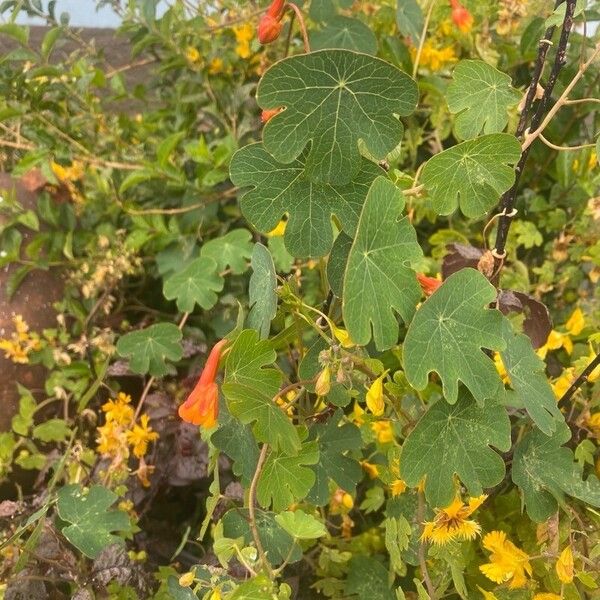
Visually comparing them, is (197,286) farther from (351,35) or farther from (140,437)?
(351,35)

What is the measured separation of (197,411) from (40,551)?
0.53m

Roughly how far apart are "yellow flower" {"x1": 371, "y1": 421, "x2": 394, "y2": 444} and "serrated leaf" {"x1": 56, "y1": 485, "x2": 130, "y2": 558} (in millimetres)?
384

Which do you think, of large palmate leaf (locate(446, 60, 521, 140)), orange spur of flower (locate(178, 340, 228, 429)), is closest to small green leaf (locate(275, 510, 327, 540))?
orange spur of flower (locate(178, 340, 228, 429))

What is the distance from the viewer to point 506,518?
1.00 meters

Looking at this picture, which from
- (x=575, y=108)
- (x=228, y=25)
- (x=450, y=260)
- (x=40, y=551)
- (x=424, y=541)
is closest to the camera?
(x=424, y=541)

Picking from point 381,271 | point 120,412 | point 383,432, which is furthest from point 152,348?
point 381,271

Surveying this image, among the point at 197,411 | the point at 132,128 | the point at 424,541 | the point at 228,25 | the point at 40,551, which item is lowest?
the point at 40,551

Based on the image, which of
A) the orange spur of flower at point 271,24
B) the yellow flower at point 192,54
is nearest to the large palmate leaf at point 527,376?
the orange spur of flower at point 271,24

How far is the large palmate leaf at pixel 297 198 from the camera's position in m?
0.76

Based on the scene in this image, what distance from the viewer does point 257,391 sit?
0.70m

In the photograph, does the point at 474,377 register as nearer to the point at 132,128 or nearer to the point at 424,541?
the point at 424,541

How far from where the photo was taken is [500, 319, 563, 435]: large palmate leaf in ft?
2.52

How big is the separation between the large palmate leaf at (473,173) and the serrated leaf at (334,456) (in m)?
0.34

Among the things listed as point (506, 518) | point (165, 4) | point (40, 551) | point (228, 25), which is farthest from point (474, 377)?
point (165, 4)
